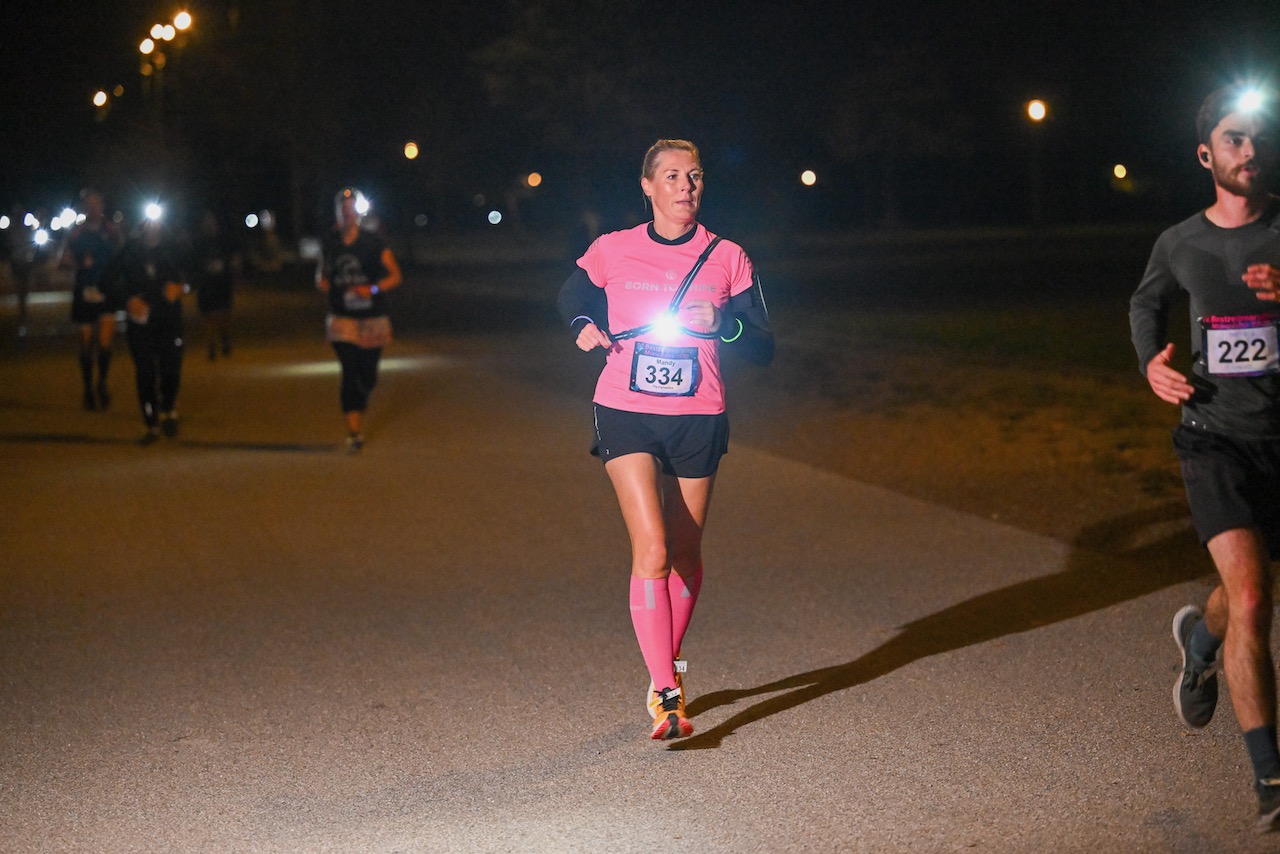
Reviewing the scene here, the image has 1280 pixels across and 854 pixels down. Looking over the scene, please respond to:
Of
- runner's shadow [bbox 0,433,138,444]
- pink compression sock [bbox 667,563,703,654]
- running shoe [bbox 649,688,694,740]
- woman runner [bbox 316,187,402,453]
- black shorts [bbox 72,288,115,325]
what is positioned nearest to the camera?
running shoe [bbox 649,688,694,740]

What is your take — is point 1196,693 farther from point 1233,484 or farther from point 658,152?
point 658,152

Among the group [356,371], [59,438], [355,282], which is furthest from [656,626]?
[59,438]

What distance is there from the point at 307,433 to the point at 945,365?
23.3 ft

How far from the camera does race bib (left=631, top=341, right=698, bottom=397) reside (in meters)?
5.71

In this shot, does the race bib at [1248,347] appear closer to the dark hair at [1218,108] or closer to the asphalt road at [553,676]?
the dark hair at [1218,108]

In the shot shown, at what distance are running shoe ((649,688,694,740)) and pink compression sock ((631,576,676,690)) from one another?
0.04m

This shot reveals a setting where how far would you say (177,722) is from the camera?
20.0 feet

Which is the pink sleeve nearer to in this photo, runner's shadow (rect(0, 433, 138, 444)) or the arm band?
the arm band

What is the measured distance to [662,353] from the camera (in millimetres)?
5715

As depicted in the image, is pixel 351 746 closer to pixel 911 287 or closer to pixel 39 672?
pixel 39 672

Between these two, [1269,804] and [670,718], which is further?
[670,718]

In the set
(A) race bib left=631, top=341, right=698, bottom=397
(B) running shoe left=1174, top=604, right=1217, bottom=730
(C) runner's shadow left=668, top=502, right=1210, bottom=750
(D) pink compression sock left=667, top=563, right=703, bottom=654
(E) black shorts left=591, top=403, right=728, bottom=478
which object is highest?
(A) race bib left=631, top=341, right=698, bottom=397

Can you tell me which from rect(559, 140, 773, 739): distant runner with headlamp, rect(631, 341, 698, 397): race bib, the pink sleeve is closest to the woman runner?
the pink sleeve

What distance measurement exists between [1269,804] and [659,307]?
247cm
